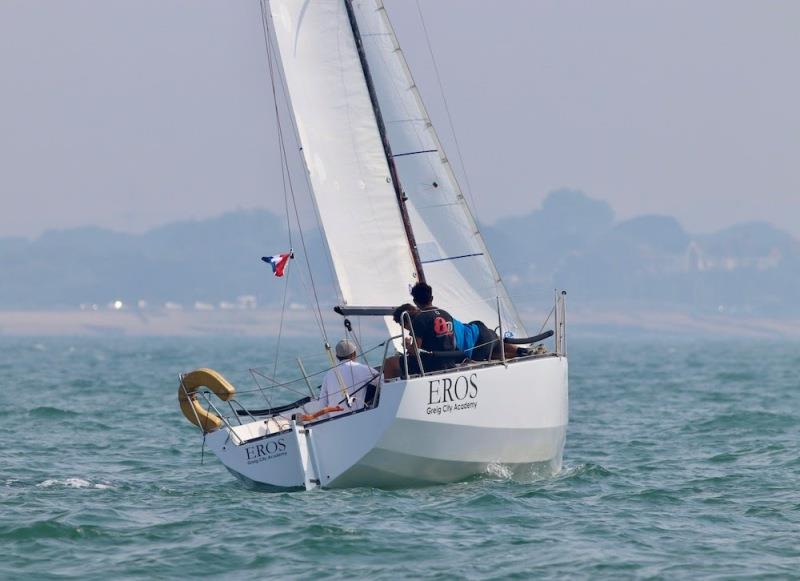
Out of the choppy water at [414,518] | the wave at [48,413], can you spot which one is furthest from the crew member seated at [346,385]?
the wave at [48,413]

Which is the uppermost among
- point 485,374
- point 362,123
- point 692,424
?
point 362,123

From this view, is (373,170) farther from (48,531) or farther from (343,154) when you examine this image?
(48,531)

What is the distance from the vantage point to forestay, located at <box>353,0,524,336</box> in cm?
1552

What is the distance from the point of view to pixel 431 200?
51.1 feet

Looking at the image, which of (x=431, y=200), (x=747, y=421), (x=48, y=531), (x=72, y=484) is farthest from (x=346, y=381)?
(x=747, y=421)

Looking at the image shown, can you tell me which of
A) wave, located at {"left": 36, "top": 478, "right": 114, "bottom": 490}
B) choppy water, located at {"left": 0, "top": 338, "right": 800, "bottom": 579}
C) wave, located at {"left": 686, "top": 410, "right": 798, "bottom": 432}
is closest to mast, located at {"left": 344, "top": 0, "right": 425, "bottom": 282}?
choppy water, located at {"left": 0, "top": 338, "right": 800, "bottom": 579}

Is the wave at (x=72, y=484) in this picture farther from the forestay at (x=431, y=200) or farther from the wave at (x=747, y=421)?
the wave at (x=747, y=421)

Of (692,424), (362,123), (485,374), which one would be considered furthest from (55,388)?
(485,374)

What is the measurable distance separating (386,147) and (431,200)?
2.46ft

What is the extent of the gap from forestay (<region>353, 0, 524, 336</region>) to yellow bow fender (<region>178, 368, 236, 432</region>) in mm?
2690

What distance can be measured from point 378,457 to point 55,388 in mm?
23394

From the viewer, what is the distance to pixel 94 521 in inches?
482

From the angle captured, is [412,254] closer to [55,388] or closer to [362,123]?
[362,123]

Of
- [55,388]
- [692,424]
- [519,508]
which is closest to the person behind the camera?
[519,508]
